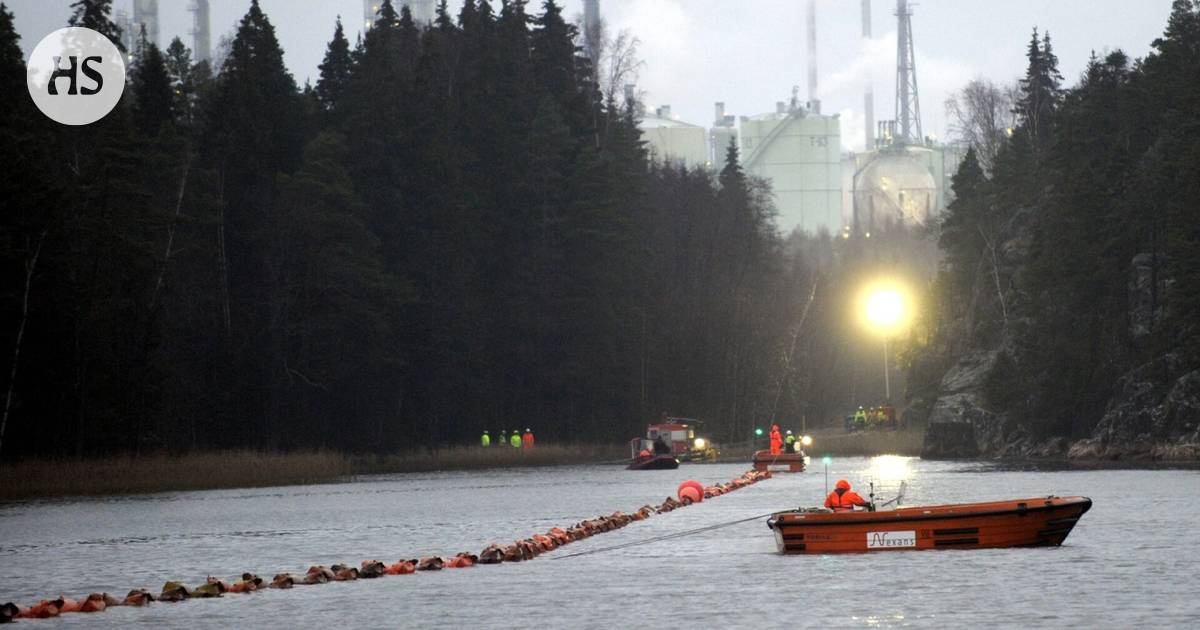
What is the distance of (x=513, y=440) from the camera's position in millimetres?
122000

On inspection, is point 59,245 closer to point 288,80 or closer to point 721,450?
point 288,80

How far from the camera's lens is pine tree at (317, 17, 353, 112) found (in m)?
135

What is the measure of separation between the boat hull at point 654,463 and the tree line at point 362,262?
60.8 ft

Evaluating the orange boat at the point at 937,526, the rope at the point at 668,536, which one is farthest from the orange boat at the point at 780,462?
the orange boat at the point at 937,526

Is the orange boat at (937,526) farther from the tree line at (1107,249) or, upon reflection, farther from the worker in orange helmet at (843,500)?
the tree line at (1107,249)

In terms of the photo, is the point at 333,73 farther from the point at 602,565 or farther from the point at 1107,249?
the point at 602,565

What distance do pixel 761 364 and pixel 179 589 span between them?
111 metres

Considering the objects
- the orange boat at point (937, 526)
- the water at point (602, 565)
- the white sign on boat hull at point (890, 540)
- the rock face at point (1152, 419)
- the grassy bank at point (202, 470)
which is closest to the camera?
the water at point (602, 565)

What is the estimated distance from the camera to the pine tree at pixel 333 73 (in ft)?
442

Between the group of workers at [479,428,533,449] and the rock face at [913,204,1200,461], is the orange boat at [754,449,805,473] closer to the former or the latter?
the rock face at [913,204,1200,461]

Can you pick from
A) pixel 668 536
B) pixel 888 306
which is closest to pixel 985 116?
pixel 888 306

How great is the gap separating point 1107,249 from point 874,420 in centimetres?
4127

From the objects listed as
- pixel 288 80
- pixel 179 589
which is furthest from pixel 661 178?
pixel 179 589

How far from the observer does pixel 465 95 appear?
138 m
